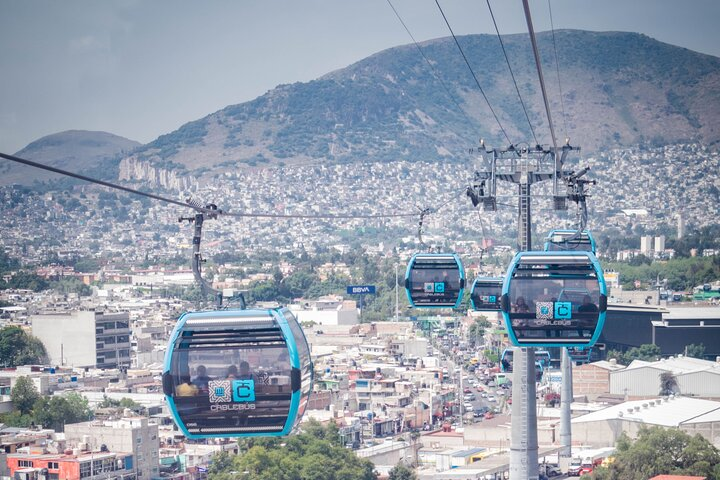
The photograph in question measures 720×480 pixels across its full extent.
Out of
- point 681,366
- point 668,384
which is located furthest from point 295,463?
point 681,366

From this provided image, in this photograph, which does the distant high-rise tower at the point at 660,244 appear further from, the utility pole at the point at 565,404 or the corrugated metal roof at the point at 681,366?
the utility pole at the point at 565,404

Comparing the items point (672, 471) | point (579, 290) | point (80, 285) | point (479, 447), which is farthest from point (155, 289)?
point (579, 290)

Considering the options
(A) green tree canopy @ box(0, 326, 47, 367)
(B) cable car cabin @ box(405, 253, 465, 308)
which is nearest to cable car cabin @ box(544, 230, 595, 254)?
(B) cable car cabin @ box(405, 253, 465, 308)

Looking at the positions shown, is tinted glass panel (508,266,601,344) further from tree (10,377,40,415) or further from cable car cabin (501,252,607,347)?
tree (10,377,40,415)

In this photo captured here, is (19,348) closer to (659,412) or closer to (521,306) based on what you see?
(659,412)

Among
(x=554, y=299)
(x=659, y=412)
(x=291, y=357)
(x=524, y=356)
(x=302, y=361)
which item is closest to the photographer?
(x=291, y=357)

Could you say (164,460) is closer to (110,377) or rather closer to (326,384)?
(326,384)

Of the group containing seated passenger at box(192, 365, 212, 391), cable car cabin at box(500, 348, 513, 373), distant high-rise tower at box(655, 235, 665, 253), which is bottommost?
cable car cabin at box(500, 348, 513, 373)
